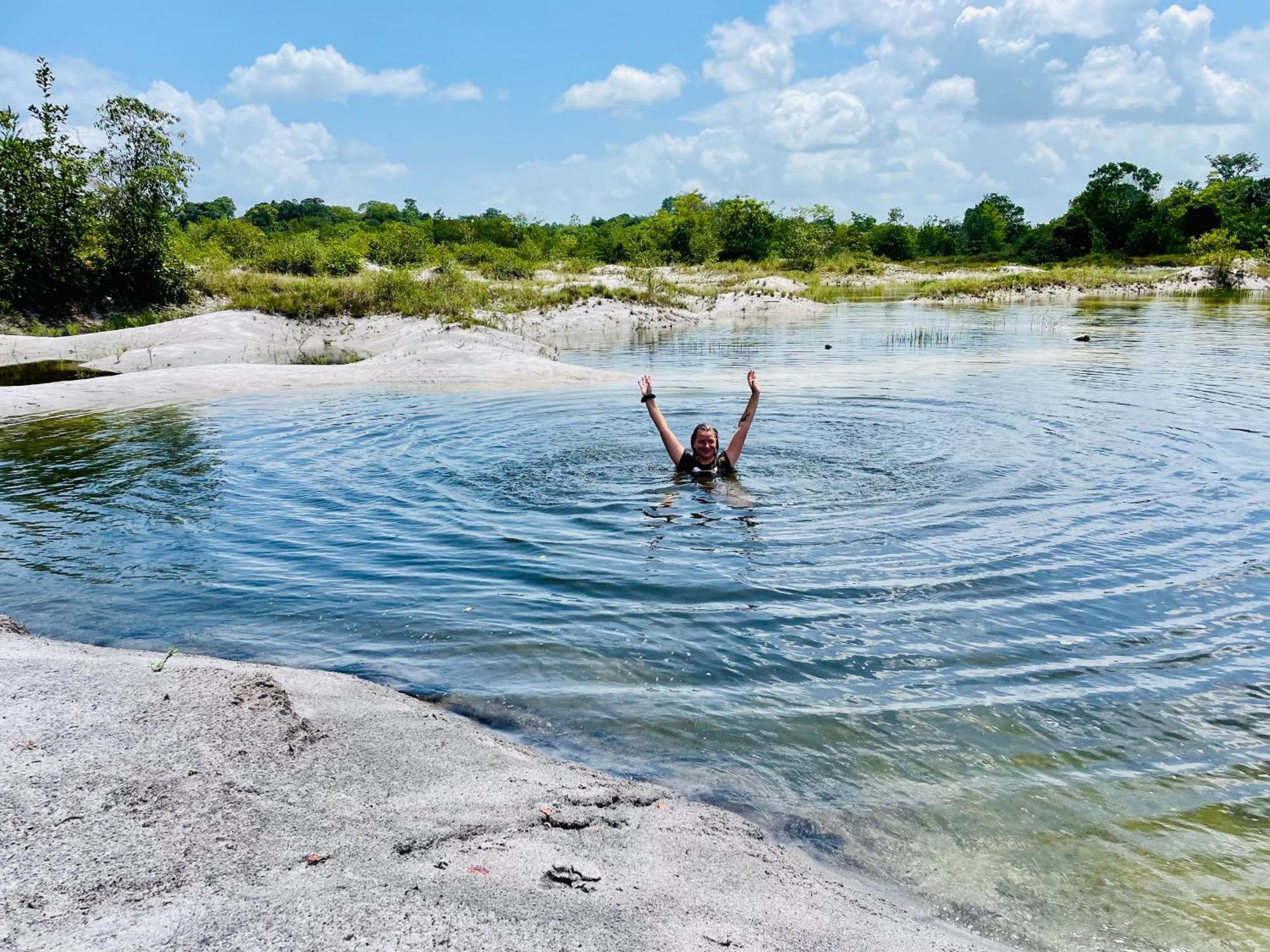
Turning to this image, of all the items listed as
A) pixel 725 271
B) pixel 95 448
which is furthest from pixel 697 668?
pixel 725 271

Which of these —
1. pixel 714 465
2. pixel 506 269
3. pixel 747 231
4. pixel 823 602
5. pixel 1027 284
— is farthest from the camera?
pixel 747 231

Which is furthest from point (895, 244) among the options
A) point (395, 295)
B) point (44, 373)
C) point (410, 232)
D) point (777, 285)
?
point (44, 373)

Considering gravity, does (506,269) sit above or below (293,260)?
below

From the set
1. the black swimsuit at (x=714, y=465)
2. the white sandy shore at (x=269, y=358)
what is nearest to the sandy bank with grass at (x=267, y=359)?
the white sandy shore at (x=269, y=358)

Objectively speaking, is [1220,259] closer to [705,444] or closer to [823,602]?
[705,444]

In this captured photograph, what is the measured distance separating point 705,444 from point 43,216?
2927cm

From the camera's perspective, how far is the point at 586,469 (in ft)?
40.0

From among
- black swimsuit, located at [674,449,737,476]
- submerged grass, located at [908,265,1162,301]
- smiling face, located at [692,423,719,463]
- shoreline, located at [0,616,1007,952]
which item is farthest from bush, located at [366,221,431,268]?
shoreline, located at [0,616,1007,952]

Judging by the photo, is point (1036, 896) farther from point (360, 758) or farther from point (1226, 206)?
point (1226, 206)

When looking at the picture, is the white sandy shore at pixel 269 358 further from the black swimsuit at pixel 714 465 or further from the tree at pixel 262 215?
the tree at pixel 262 215

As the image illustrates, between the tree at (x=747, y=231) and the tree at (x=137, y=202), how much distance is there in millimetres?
51913

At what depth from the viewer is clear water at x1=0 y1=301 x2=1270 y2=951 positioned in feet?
14.5

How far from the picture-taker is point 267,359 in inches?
1034

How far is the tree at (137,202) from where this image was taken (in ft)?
102
